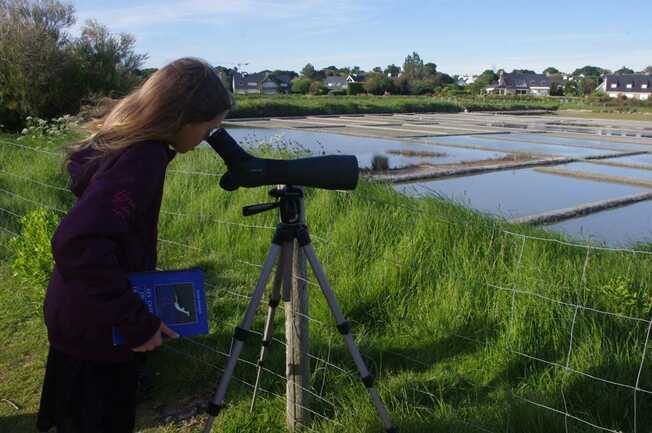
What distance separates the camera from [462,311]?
3.56 metres

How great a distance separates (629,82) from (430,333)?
102 m

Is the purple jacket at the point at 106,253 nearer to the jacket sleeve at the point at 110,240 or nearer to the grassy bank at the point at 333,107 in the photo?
the jacket sleeve at the point at 110,240

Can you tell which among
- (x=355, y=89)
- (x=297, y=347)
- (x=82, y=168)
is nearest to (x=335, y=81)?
(x=355, y=89)

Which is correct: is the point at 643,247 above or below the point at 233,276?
above

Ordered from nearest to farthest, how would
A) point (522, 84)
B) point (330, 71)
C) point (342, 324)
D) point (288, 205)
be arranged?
1. point (288, 205)
2. point (342, 324)
3. point (522, 84)
4. point (330, 71)

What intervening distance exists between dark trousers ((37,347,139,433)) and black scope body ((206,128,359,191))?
73 centimetres

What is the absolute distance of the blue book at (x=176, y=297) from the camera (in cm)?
194

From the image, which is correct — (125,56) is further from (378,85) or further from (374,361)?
(378,85)

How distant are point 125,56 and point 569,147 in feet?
37.6

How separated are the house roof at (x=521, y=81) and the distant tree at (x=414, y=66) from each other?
13.3 meters

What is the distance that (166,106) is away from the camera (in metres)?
1.83

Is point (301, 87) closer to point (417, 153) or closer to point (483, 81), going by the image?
point (483, 81)

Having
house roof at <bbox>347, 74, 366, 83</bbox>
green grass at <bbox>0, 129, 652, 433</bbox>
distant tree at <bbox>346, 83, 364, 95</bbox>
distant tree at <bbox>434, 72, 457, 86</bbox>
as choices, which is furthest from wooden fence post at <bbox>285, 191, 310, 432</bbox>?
house roof at <bbox>347, 74, 366, 83</bbox>

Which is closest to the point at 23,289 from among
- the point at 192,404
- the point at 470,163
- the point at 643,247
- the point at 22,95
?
the point at 192,404
